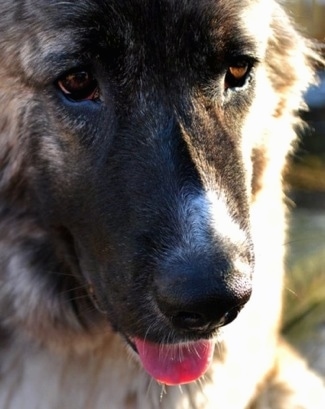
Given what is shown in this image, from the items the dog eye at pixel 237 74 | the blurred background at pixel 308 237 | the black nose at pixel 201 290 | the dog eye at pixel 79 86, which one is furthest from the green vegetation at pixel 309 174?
the black nose at pixel 201 290

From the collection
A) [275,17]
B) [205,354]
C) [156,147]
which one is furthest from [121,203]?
[275,17]

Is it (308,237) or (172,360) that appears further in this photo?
(308,237)

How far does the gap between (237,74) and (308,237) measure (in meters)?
1.70

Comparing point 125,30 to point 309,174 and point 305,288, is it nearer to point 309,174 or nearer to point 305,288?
point 305,288

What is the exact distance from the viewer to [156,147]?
2039 mm

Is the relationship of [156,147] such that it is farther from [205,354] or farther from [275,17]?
[275,17]

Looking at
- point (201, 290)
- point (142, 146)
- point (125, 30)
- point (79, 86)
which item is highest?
point (125, 30)

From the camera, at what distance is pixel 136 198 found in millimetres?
2006

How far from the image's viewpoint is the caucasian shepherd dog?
1945 millimetres

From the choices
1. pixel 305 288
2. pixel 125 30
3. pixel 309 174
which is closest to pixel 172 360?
pixel 125 30

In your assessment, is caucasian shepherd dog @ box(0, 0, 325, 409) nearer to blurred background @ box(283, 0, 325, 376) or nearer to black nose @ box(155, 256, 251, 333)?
black nose @ box(155, 256, 251, 333)

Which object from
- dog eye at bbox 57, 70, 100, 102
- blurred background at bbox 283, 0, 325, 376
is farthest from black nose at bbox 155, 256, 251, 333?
blurred background at bbox 283, 0, 325, 376

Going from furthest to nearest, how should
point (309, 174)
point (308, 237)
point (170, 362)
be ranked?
point (309, 174)
point (308, 237)
point (170, 362)

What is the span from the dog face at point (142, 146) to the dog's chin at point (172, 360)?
0.08 meters
